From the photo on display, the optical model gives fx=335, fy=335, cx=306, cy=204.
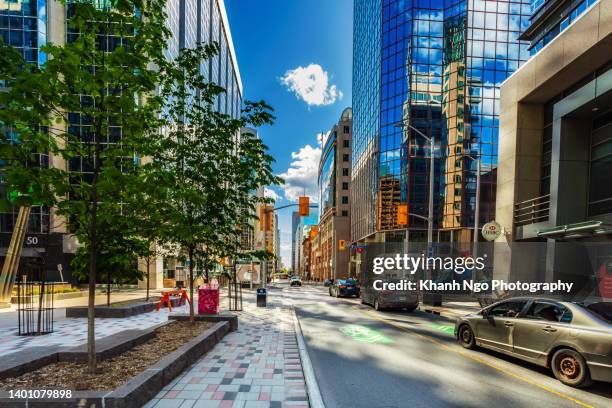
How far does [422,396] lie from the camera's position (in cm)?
587

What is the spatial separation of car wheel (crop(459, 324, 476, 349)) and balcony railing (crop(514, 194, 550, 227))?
36.2 ft

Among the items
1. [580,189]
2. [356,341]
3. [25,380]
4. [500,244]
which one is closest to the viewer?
[25,380]

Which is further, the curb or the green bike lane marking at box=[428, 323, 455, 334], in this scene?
the green bike lane marking at box=[428, 323, 455, 334]

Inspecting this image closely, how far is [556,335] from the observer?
6816mm

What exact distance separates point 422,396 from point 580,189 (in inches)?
620

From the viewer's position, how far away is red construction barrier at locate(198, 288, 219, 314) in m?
13.0

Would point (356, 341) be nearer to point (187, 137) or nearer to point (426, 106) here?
point (187, 137)

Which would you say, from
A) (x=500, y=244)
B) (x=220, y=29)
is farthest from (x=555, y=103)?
(x=220, y=29)

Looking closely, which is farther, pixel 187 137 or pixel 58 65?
pixel 187 137

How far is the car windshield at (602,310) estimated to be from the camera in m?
6.44

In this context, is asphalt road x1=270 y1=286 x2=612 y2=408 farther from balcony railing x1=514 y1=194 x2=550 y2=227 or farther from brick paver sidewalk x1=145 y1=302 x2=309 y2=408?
balcony railing x1=514 y1=194 x2=550 y2=227

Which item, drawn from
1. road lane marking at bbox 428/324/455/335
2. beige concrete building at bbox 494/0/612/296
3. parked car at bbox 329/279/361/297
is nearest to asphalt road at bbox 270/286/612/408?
road lane marking at bbox 428/324/455/335

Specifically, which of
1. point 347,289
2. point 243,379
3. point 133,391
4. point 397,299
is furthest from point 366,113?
point 133,391

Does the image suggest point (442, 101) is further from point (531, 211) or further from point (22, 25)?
point (22, 25)
